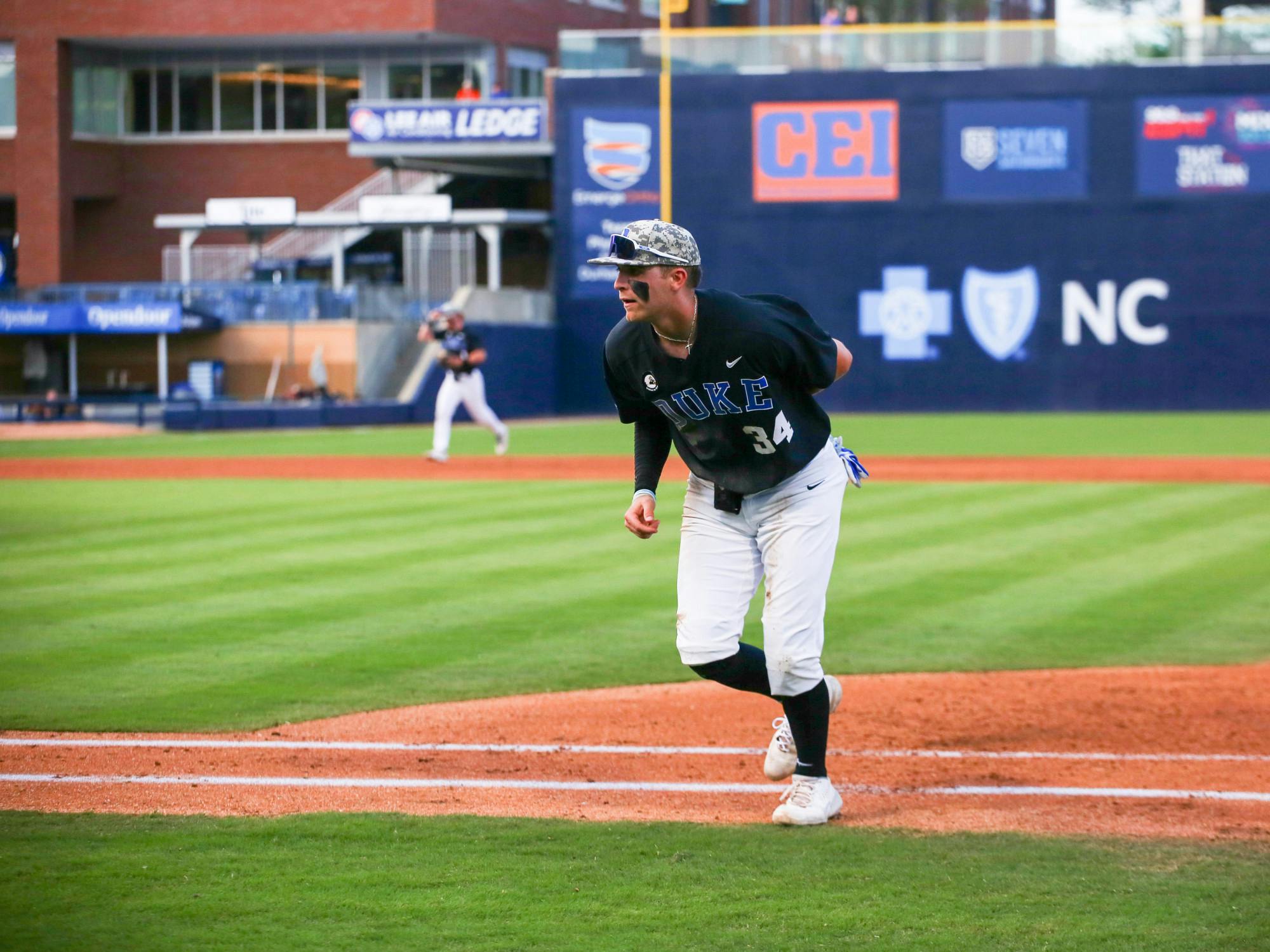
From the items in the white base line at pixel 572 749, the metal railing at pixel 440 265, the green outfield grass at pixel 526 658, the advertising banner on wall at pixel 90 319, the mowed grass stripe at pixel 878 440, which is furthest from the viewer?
the metal railing at pixel 440 265

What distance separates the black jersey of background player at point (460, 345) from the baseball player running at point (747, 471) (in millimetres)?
15890

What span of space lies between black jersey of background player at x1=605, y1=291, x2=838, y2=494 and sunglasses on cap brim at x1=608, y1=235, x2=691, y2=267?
250 mm

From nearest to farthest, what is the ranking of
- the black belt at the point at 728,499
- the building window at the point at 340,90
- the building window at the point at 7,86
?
the black belt at the point at 728,499 → the building window at the point at 7,86 → the building window at the point at 340,90

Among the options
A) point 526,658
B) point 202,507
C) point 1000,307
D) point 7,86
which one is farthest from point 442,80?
point 526,658

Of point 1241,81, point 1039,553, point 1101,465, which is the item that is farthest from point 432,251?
point 1039,553

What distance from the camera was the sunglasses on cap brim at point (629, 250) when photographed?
16.8ft

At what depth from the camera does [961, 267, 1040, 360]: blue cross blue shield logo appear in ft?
120

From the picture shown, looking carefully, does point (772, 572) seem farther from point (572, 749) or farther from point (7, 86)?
point (7, 86)

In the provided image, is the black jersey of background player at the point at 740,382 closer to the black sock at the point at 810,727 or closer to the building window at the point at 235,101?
the black sock at the point at 810,727

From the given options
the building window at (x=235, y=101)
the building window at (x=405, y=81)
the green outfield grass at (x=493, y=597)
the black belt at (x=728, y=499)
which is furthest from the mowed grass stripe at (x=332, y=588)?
the building window at (x=235, y=101)

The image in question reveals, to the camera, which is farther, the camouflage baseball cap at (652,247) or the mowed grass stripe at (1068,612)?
the mowed grass stripe at (1068,612)

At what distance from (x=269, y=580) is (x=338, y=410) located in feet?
69.7

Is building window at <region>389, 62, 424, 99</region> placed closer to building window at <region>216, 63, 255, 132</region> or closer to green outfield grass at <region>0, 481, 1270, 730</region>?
building window at <region>216, 63, 255, 132</region>

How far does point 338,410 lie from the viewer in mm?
31922
